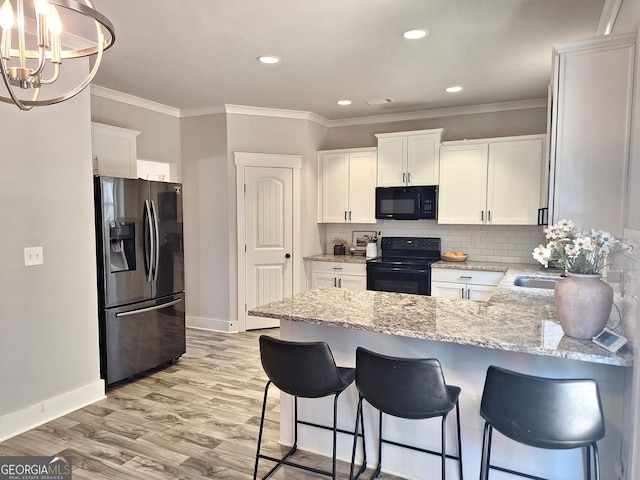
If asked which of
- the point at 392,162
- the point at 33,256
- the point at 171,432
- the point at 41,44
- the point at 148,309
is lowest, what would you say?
the point at 171,432

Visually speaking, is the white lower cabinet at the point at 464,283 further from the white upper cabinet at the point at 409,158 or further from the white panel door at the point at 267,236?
the white panel door at the point at 267,236

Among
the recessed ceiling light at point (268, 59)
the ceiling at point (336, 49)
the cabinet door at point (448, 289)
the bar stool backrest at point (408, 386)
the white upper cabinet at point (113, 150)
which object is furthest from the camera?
the cabinet door at point (448, 289)

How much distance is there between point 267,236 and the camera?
5133 mm

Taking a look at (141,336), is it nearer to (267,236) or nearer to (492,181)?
(267,236)

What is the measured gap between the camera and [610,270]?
206 cm

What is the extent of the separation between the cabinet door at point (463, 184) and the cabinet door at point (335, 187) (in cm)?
121

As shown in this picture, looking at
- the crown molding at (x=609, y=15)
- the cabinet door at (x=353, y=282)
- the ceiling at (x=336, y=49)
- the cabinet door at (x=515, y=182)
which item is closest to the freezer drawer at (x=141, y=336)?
the cabinet door at (x=353, y=282)

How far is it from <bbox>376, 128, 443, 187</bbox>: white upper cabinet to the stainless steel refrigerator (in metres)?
2.46

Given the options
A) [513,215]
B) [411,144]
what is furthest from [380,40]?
[513,215]

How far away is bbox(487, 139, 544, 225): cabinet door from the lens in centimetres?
432

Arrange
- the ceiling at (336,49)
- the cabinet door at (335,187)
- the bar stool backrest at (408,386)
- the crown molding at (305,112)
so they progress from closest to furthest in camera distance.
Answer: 1. the bar stool backrest at (408,386)
2. the ceiling at (336,49)
3. the crown molding at (305,112)
4. the cabinet door at (335,187)

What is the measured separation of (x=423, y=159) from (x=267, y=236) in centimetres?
210

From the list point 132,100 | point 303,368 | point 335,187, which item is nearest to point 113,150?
point 132,100

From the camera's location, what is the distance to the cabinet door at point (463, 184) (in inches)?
180
